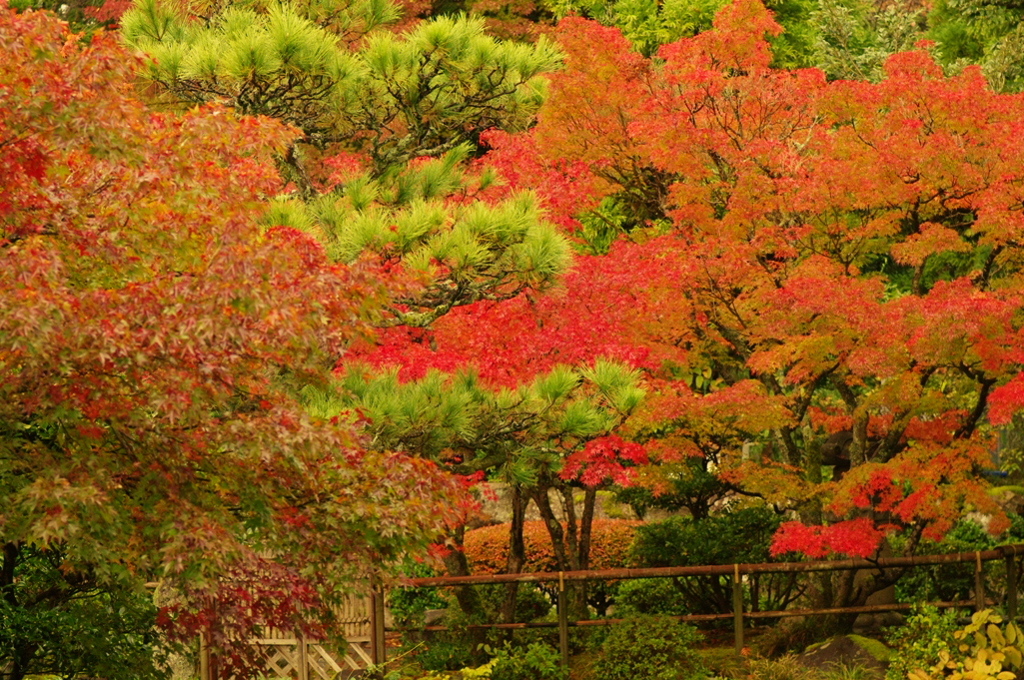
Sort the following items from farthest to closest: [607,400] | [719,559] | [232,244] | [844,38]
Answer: [844,38], [719,559], [607,400], [232,244]

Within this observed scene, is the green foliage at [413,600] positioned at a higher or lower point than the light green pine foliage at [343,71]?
lower

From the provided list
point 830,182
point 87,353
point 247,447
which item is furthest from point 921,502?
point 87,353

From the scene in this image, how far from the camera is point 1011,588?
1259cm

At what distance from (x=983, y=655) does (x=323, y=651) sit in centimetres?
635

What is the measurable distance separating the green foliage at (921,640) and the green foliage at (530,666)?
10.7 feet

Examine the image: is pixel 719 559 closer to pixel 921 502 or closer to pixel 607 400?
pixel 921 502

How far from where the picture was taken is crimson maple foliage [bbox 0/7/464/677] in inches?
259

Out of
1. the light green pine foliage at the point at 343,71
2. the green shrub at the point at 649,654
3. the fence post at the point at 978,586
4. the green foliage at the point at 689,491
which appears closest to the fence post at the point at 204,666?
the green shrub at the point at 649,654

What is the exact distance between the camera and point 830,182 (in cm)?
1159

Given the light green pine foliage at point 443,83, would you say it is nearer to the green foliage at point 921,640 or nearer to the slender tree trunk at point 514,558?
the slender tree trunk at point 514,558

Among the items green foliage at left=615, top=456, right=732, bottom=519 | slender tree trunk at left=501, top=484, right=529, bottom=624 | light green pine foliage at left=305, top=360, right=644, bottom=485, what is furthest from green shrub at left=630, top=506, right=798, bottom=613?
light green pine foliage at left=305, top=360, right=644, bottom=485

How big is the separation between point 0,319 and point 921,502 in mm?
8271

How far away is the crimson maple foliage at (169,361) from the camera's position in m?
6.57

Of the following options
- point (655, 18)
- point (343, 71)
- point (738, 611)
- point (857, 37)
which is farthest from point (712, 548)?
point (857, 37)
